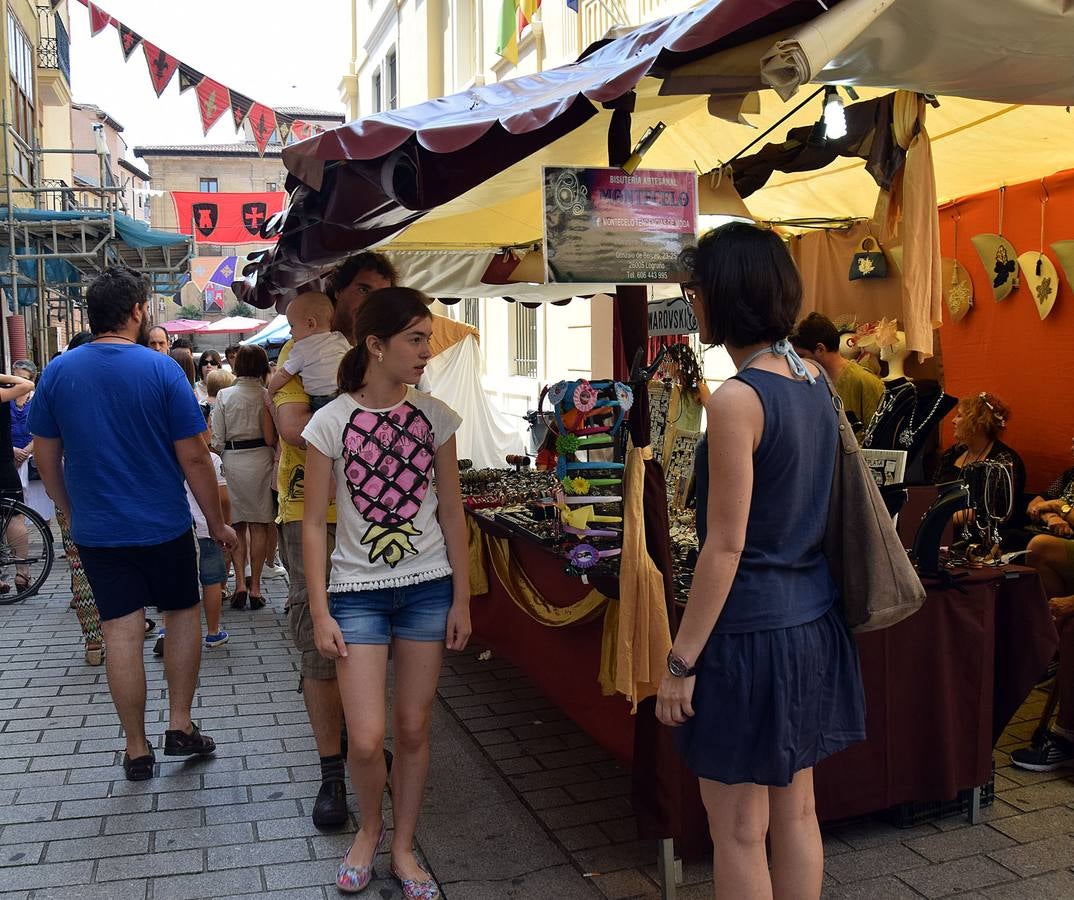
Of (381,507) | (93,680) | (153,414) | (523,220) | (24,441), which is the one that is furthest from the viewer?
(24,441)

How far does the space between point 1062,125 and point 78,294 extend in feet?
64.0

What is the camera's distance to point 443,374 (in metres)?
12.6

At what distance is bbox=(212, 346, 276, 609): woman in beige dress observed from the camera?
6.86 metres

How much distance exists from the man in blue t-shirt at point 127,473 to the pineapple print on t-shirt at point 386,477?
1364mm

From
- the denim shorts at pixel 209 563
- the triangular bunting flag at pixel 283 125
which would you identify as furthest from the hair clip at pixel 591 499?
the triangular bunting flag at pixel 283 125

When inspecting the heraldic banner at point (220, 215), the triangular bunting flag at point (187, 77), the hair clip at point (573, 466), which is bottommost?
the hair clip at point (573, 466)

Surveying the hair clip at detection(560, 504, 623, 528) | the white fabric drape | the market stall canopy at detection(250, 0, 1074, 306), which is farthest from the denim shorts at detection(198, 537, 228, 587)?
the white fabric drape

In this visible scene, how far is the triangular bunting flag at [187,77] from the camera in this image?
13.9 m

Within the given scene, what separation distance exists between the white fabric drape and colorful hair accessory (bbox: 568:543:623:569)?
29.1 feet

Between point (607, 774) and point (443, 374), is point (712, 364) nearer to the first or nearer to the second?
point (443, 374)

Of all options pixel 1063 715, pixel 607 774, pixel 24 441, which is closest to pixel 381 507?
pixel 607 774

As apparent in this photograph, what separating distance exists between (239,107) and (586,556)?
508 inches

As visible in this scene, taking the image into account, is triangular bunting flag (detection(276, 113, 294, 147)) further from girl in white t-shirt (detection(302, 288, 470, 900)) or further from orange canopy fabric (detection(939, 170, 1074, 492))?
girl in white t-shirt (detection(302, 288, 470, 900))

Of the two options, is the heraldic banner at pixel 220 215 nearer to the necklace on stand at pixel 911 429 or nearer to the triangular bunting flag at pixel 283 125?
the triangular bunting flag at pixel 283 125
